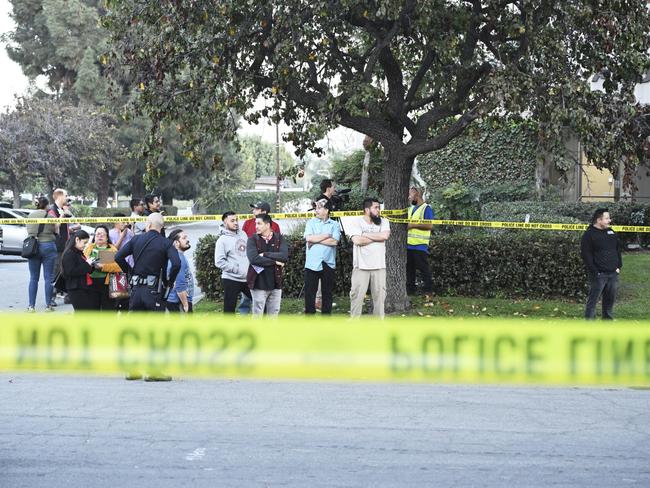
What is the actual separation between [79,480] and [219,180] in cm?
5958

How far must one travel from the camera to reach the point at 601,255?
11344mm

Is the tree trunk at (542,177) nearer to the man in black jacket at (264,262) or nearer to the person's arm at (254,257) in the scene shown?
the man in black jacket at (264,262)

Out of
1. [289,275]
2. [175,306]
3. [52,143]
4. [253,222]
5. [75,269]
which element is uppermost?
[52,143]

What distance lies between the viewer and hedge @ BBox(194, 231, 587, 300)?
1400cm

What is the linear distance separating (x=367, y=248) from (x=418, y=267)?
262 centimetres

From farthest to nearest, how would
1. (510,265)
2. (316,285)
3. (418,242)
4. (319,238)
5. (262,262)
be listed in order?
(510,265) < (418,242) < (316,285) < (319,238) < (262,262)

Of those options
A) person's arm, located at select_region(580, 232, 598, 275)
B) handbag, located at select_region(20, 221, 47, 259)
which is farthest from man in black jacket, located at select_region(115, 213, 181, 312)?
person's arm, located at select_region(580, 232, 598, 275)

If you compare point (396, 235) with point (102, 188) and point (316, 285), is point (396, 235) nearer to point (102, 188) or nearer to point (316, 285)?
point (316, 285)

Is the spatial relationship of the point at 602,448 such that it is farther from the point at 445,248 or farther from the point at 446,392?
the point at 445,248

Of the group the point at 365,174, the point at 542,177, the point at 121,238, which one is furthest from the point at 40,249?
the point at 542,177

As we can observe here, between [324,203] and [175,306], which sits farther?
[324,203]

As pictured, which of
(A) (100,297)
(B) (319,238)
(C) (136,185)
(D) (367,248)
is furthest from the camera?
(C) (136,185)

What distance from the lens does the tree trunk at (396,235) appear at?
516 inches

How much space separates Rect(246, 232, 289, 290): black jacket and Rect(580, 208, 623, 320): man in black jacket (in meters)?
3.96
